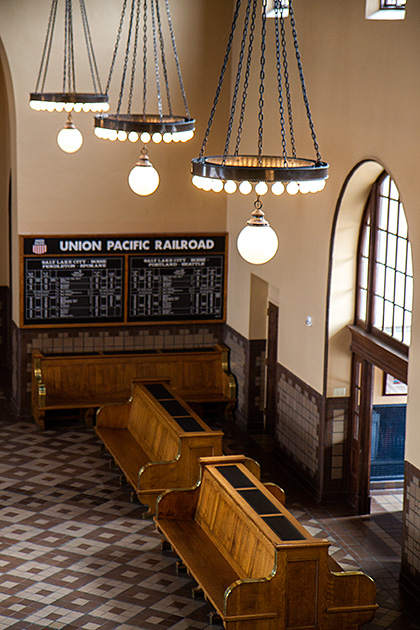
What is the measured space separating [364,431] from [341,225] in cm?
237

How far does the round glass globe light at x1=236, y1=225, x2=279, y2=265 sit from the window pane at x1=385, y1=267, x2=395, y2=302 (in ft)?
13.7

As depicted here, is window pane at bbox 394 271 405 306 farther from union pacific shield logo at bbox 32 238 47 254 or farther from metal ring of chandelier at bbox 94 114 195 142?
union pacific shield logo at bbox 32 238 47 254

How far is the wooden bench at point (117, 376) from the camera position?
44.7ft

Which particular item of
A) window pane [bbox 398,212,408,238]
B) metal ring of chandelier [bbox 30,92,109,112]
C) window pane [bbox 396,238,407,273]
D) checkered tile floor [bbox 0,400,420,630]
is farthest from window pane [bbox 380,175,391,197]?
checkered tile floor [bbox 0,400,420,630]

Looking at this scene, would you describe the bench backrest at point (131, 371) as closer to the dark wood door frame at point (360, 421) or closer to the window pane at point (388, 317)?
the dark wood door frame at point (360, 421)

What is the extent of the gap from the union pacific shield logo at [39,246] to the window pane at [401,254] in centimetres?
569

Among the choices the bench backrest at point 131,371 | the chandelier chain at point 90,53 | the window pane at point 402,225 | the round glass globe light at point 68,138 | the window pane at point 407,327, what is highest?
the chandelier chain at point 90,53

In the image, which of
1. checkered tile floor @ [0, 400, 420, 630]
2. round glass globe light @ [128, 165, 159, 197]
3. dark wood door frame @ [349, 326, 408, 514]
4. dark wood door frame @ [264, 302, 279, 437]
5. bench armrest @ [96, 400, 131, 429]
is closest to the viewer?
round glass globe light @ [128, 165, 159, 197]

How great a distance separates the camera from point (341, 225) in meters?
10.7

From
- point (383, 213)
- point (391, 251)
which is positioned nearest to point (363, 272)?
point (391, 251)

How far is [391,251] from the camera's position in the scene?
10094mm

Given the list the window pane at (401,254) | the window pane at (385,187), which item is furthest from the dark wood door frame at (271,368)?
the window pane at (401,254)

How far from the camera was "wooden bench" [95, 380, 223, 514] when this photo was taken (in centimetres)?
1041

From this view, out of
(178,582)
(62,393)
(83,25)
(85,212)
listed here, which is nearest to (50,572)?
(178,582)
